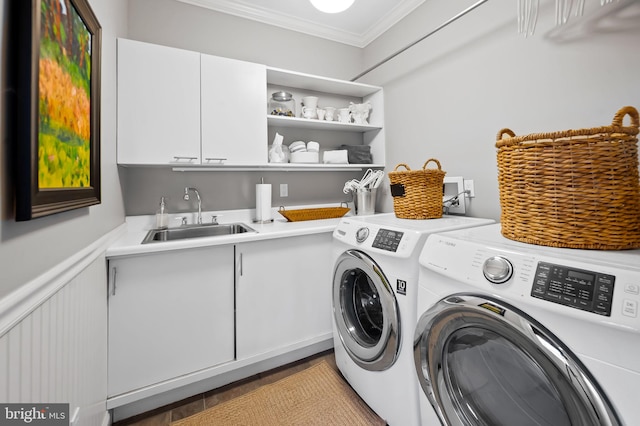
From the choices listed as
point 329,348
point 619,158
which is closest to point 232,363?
point 329,348

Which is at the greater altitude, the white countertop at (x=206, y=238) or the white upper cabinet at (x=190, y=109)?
the white upper cabinet at (x=190, y=109)

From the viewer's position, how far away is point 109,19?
1471 millimetres

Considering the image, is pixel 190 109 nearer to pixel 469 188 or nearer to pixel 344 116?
pixel 344 116

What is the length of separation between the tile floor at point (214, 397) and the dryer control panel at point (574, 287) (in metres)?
1.48

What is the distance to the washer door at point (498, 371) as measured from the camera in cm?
67

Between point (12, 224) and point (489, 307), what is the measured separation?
1.27 meters

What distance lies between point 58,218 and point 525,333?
56.1 inches

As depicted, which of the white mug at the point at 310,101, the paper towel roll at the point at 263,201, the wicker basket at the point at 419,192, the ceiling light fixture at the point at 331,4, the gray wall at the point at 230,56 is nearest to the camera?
the ceiling light fixture at the point at 331,4

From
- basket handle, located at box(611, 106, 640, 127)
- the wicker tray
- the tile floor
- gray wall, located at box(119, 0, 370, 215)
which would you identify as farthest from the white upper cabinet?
basket handle, located at box(611, 106, 640, 127)

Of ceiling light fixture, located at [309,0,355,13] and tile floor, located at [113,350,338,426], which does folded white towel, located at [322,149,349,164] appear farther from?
tile floor, located at [113,350,338,426]

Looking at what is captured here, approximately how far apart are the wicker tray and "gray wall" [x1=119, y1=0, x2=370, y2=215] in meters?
0.32

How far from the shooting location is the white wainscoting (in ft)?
2.01

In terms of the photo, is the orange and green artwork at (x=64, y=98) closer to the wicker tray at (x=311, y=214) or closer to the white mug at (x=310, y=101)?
the wicker tray at (x=311, y=214)

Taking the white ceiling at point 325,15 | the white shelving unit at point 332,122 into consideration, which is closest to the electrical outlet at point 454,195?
the white shelving unit at point 332,122
